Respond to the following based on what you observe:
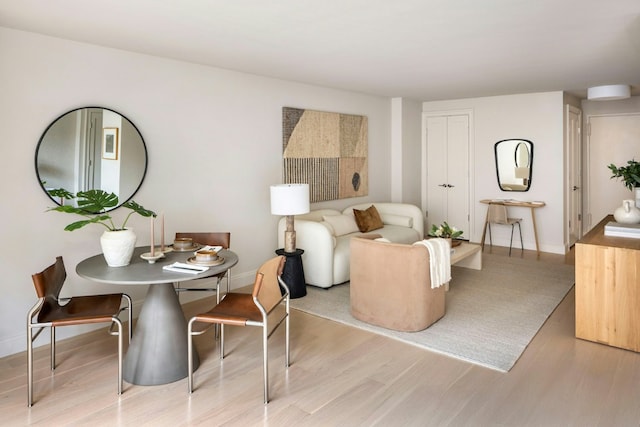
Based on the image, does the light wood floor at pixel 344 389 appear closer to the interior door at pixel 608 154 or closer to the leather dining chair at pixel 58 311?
the leather dining chair at pixel 58 311

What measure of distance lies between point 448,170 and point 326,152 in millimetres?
2586

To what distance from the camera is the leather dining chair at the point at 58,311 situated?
2.48m

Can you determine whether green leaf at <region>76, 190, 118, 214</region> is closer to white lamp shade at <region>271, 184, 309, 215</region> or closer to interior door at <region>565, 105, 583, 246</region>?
white lamp shade at <region>271, 184, 309, 215</region>

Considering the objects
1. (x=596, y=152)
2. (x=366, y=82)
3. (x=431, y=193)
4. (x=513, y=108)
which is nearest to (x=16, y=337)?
(x=366, y=82)

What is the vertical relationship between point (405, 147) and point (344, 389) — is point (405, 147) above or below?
above

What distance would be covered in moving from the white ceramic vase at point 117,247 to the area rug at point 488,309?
182cm

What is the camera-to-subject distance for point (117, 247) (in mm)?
2803

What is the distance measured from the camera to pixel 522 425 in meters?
2.33

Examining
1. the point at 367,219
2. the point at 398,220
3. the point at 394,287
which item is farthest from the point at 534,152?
the point at 394,287

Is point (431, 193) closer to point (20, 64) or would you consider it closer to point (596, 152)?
point (596, 152)

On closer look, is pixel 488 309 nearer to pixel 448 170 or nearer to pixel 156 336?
pixel 156 336

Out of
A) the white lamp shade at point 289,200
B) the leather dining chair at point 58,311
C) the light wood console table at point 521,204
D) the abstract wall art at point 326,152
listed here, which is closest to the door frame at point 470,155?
the light wood console table at point 521,204

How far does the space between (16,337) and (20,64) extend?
1974 millimetres

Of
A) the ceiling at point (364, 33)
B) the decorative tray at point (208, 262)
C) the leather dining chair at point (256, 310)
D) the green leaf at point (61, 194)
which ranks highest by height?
the ceiling at point (364, 33)
